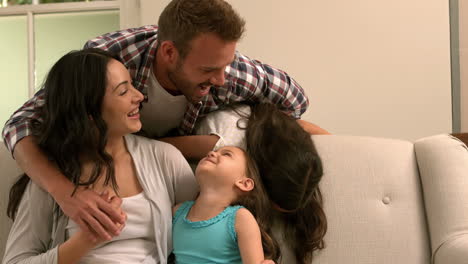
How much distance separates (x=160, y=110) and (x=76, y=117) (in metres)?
0.34

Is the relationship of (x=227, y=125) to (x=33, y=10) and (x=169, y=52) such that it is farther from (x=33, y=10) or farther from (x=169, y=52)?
(x=33, y=10)

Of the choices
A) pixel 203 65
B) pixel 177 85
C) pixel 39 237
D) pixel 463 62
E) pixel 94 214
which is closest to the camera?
pixel 94 214

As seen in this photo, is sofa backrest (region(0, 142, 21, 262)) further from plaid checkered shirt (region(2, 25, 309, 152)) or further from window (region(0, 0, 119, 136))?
window (region(0, 0, 119, 136))

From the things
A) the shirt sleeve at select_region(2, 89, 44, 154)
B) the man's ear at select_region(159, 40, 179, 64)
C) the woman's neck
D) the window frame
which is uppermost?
the window frame

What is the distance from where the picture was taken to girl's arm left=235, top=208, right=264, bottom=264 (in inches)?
54.4

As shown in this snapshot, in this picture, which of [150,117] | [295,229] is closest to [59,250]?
[150,117]

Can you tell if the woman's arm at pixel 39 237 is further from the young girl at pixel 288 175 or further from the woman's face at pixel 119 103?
the young girl at pixel 288 175

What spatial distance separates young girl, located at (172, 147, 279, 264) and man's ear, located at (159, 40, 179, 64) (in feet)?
0.97

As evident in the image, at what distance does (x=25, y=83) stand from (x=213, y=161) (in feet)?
5.69

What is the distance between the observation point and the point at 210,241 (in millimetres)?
1434

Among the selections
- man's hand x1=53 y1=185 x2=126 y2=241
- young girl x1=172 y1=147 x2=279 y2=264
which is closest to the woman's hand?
man's hand x1=53 y1=185 x2=126 y2=241

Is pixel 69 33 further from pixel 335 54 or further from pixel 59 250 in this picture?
pixel 59 250

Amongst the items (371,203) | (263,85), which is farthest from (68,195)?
(371,203)

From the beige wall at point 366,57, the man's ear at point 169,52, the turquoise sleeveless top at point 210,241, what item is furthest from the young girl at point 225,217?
the beige wall at point 366,57
